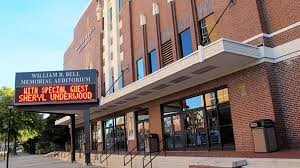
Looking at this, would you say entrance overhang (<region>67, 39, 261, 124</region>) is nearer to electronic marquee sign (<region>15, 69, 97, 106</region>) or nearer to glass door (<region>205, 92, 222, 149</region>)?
glass door (<region>205, 92, 222, 149</region>)

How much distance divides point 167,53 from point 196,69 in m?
6.04

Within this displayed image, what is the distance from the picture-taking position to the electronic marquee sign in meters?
21.7

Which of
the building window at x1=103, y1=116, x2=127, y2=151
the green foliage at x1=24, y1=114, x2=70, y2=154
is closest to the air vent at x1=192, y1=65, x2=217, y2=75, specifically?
the building window at x1=103, y1=116, x2=127, y2=151

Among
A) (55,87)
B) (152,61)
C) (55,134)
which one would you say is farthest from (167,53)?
(55,134)

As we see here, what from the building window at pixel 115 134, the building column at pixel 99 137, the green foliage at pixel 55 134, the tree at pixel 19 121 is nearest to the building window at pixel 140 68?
the building window at pixel 115 134

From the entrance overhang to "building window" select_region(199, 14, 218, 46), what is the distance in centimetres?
212

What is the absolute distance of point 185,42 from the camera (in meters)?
19.0

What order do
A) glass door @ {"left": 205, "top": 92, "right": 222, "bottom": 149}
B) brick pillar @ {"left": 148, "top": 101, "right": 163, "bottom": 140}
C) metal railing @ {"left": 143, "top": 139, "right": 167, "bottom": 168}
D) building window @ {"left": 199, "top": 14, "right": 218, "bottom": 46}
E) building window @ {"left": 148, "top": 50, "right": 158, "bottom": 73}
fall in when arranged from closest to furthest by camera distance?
1. glass door @ {"left": 205, "top": 92, "right": 222, "bottom": 149}
2. building window @ {"left": 199, "top": 14, "right": 218, "bottom": 46}
3. metal railing @ {"left": 143, "top": 139, "right": 167, "bottom": 168}
4. brick pillar @ {"left": 148, "top": 101, "right": 163, "bottom": 140}
5. building window @ {"left": 148, "top": 50, "right": 158, "bottom": 73}

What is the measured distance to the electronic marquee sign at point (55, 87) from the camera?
855 inches

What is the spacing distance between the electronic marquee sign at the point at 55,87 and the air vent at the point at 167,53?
4.91 m

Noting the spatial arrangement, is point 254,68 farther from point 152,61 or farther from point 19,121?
point 19,121

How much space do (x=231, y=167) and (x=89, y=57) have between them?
1014 inches

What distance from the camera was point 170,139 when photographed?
19828mm

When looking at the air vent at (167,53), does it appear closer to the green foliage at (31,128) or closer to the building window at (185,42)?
the building window at (185,42)
